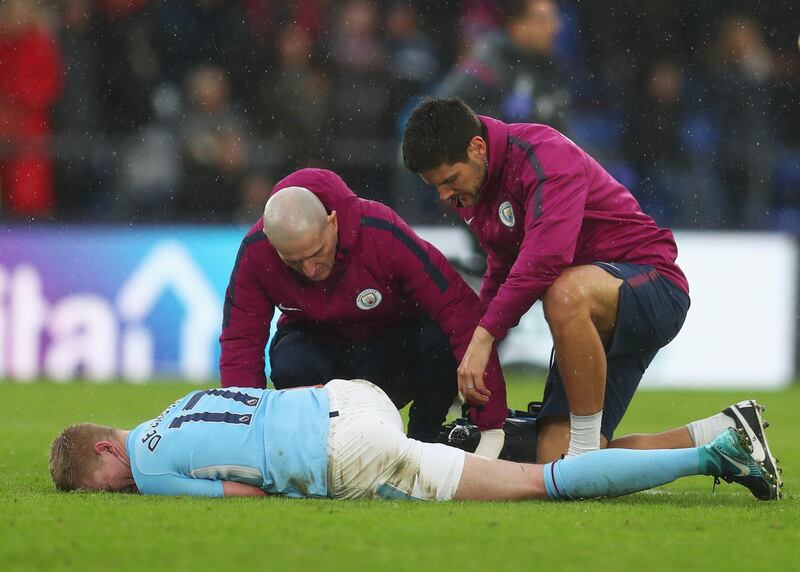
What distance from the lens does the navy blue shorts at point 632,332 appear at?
5.40 m

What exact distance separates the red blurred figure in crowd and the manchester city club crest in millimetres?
6773

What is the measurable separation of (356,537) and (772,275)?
24.7ft

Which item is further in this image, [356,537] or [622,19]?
[622,19]

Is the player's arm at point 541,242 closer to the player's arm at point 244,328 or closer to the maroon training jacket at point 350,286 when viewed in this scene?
the maroon training jacket at point 350,286

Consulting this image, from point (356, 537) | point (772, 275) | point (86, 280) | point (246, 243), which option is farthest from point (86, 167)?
point (356, 537)

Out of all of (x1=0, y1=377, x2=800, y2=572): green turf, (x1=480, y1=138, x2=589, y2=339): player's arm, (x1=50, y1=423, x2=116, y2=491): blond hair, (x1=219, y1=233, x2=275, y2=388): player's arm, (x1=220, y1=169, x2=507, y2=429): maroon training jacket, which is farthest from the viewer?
(x1=219, y1=233, x2=275, y2=388): player's arm

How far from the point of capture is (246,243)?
564 centimetres

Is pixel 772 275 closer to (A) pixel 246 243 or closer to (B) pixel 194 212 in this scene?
(B) pixel 194 212

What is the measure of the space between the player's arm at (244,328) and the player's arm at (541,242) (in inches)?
41.4

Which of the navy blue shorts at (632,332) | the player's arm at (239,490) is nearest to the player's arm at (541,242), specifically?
the navy blue shorts at (632,332)

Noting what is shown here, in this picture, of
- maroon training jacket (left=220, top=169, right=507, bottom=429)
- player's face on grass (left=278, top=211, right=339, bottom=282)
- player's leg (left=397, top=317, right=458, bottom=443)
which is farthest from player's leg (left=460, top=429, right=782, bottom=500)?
player's leg (left=397, top=317, right=458, bottom=443)

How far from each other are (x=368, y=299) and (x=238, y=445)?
1.19m

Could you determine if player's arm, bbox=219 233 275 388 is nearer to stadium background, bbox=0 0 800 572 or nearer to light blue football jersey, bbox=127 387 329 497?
light blue football jersey, bbox=127 387 329 497

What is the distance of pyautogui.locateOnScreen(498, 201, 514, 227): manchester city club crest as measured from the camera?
5.48 meters
